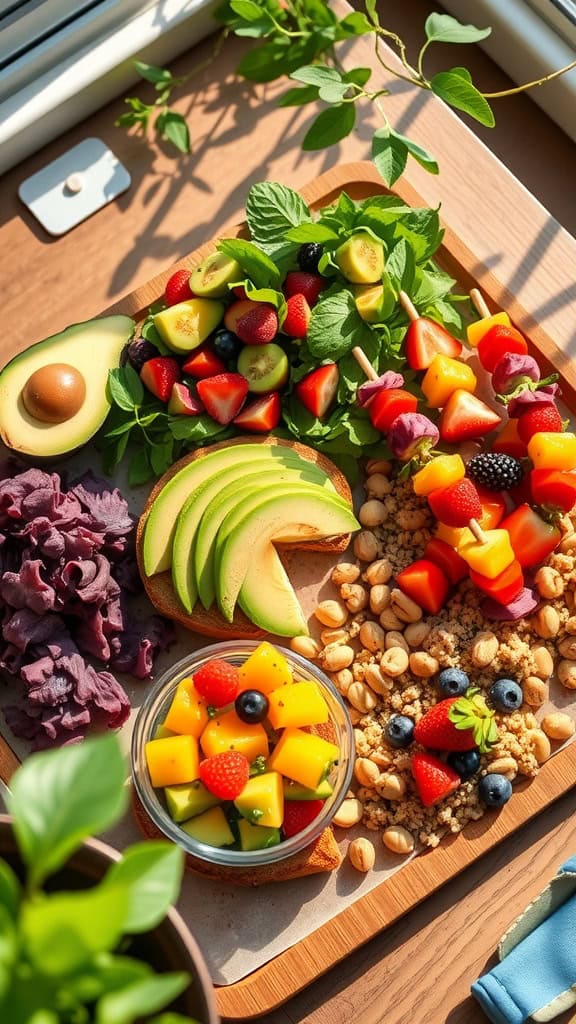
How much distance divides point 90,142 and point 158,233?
0.72 ft

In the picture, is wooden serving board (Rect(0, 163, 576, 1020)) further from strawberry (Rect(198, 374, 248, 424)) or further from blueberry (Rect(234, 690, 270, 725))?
strawberry (Rect(198, 374, 248, 424))

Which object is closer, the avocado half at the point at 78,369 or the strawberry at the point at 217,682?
the strawberry at the point at 217,682

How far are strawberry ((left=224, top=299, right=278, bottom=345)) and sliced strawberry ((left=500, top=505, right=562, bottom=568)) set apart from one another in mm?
476

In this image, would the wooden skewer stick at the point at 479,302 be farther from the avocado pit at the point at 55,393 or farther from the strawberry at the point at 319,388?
the avocado pit at the point at 55,393

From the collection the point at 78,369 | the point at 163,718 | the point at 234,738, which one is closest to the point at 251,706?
the point at 234,738

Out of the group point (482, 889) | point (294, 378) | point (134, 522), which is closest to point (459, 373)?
point (294, 378)

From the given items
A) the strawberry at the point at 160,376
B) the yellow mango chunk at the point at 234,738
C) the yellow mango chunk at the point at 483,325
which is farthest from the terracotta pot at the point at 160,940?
the yellow mango chunk at the point at 483,325

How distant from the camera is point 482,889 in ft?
5.12

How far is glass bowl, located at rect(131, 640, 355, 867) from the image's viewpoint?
1.44m

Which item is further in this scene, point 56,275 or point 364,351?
point 56,275

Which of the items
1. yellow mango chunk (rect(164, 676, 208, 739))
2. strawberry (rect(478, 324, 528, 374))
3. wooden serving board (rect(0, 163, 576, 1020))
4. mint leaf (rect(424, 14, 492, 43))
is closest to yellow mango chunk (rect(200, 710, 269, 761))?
yellow mango chunk (rect(164, 676, 208, 739))

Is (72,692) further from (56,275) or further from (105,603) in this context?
(56,275)

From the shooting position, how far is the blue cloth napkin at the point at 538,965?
4.82ft

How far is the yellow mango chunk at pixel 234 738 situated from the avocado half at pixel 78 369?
50 cm
